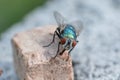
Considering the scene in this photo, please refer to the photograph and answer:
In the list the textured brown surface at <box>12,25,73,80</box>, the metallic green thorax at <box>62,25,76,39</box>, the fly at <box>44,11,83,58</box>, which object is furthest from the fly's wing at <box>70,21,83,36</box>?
the textured brown surface at <box>12,25,73,80</box>

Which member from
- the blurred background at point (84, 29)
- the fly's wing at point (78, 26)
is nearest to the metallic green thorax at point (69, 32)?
the fly's wing at point (78, 26)

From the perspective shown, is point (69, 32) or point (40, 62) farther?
point (69, 32)

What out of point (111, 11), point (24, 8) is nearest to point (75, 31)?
point (111, 11)

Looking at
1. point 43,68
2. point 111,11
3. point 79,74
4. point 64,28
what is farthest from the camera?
point 111,11

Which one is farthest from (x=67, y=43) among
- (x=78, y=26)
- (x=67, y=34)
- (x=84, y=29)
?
(x=84, y=29)

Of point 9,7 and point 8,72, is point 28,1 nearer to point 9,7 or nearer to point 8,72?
point 9,7

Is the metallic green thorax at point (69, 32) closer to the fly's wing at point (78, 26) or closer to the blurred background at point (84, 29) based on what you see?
the fly's wing at point (78, 26)

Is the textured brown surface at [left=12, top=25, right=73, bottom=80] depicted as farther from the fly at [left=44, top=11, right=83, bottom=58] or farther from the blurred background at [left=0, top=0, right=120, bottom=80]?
the blurred background at [left=0, top=0, right=120, bottom=80]

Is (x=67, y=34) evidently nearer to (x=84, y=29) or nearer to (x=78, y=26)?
(x=78, y=26)
